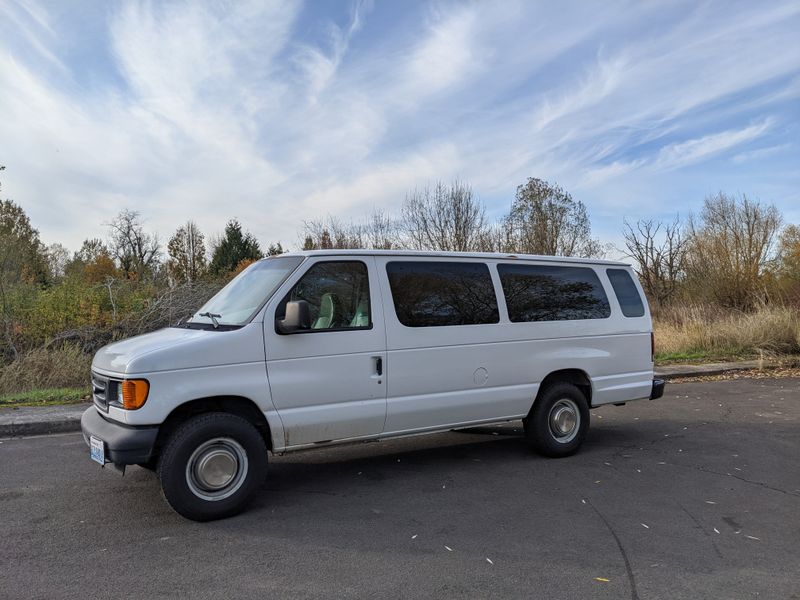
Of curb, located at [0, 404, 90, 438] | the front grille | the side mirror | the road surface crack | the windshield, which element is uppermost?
the windshield

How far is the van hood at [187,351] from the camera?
4.12 meters

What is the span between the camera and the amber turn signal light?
160 inches

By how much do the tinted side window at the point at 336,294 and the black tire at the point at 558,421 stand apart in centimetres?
218

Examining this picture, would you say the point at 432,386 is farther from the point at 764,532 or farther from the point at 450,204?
the point at 450,204

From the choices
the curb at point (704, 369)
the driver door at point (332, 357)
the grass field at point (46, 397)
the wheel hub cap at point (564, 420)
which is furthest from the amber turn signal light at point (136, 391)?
the curb at point (704, 369)

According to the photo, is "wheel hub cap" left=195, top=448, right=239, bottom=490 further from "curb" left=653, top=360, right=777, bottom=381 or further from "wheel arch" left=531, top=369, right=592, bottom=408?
"curb" left=653, top=360, right=777, bottom=381

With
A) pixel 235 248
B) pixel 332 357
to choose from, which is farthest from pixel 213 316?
pixel 235 248

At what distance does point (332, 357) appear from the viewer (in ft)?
15.5

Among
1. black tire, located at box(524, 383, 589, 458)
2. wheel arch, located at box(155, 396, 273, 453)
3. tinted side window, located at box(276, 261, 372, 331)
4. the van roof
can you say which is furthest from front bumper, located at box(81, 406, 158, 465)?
black tire, located at box(524, 383, 589, 458)

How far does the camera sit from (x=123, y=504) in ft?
15.1

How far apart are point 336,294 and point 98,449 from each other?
2130 mm

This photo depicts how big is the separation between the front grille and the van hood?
92 millimetres

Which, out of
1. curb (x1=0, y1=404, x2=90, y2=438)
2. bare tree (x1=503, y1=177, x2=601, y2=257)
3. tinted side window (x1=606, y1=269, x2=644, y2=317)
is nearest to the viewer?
tinted side window (x1=606, y1=269, x2=644, y2=317)

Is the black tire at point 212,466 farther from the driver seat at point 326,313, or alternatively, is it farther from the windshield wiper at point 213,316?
the driver seat at point 326,313
